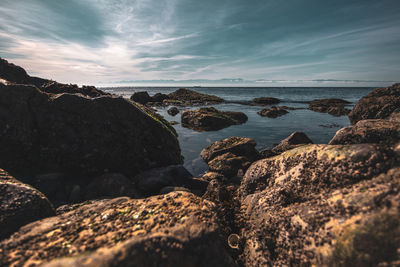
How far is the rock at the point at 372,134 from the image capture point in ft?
10.6

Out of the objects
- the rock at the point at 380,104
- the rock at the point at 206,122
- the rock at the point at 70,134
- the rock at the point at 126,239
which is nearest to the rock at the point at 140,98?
the rock at the point at 206,122

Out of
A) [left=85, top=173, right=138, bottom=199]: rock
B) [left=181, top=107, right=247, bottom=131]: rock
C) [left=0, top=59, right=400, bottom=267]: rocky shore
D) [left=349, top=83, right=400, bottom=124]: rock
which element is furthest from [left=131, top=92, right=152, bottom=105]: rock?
[left=349, top=83, right=400, bottom=124]: rock

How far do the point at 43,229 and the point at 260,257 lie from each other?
3.84m

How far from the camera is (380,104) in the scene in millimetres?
12773

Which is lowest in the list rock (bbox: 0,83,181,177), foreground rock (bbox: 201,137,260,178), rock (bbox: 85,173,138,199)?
foreground rock (bbox: 201,137,260,178)

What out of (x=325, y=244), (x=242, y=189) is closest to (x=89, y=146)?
(x=242, y=189)

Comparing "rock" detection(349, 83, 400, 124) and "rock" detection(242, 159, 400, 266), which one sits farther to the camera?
"rock" detection(349, 83, 400, 124)

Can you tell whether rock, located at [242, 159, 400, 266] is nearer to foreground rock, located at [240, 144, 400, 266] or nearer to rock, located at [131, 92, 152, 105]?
foreground rock, located at [240, 144, 400, 266]

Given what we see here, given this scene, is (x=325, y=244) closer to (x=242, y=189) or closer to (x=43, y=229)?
(x=242, y=189)

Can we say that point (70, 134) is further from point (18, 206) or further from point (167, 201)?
point (167, 201)

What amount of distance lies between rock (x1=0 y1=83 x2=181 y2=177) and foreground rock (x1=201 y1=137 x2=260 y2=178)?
3.34 metres

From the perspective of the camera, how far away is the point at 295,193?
11.9 feet

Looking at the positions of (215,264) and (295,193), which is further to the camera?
(295,193)

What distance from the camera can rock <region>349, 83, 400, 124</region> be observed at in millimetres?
11167
